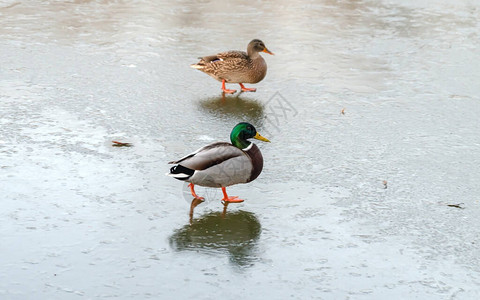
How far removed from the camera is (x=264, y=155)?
238 inches

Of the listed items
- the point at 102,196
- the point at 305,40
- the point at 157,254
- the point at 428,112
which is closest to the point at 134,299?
the point at 157,254

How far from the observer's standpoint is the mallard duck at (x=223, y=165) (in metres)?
5.05

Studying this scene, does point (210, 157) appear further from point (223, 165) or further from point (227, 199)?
point (227, 199)

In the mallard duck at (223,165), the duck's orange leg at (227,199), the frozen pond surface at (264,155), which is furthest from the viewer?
the duck's orange leg at (227,199)

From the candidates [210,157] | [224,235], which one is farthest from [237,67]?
[224,235]

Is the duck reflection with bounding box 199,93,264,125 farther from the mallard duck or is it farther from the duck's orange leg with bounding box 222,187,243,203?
the duck's orange leg with bounding box 222,187,243,203

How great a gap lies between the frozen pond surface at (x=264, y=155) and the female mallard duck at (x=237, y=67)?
0.20 metres

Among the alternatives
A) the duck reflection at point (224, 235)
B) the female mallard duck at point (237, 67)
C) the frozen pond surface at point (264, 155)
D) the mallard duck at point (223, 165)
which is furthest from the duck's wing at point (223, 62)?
the duck reflection at point (224, 235)

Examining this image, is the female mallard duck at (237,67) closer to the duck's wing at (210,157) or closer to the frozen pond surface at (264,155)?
the frozen pond surface at (264,155)

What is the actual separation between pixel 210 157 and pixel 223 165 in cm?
10

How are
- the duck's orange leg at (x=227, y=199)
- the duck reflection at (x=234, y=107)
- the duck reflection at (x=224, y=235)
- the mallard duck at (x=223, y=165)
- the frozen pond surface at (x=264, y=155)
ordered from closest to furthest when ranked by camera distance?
the frozen pond surface at (x=264, y=155) < the duck reflection at (x=224, y=235) < the mallard duck at (x=223, y=165) < the duck's orange leg at (x=227, y=199) < the duck reflection at (x=234, y=107)

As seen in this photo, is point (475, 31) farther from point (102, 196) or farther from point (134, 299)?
point (134, 299)

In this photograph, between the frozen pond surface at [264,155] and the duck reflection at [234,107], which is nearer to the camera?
the frozen pond surface at [264,155]

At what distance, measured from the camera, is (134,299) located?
12.5 feet
